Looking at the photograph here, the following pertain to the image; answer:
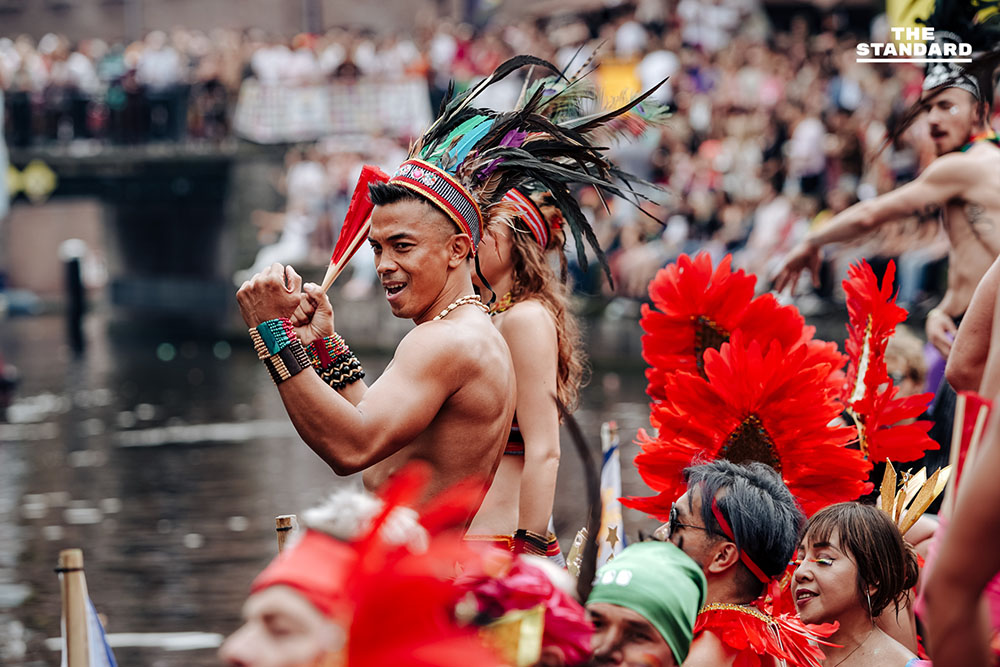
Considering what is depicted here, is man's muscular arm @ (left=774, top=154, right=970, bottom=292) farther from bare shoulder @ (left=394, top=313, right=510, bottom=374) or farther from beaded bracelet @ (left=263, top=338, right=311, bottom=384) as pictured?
beaded bracelet @ (left=263, top=338, right=311, bottom=384)

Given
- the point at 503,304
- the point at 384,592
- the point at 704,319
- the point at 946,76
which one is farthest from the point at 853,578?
the point at 946,76

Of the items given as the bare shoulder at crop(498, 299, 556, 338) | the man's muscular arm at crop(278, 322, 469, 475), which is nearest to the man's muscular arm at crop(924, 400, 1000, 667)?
the man's muscular arm at crop(278, 322, 469, 475)

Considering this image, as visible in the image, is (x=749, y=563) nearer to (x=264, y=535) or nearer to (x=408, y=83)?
(x=264, y=535)

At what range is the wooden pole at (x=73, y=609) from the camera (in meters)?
2.80

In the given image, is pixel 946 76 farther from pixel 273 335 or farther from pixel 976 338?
pixel 273 335

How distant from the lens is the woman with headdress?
12.3 feet

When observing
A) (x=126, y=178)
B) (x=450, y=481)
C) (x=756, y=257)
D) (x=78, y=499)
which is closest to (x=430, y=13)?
(x=126, y=178)

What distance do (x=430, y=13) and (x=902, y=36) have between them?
1234 inches

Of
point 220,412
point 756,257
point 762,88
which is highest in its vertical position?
point 762,88

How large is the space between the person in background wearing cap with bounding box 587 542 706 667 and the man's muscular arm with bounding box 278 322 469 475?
73 cm

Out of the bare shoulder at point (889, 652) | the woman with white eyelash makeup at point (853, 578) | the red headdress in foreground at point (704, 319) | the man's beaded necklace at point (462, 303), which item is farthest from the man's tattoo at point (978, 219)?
the man's beaded necklace at point (462, 303)

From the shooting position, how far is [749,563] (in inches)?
117

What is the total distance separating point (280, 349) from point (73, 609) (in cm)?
66

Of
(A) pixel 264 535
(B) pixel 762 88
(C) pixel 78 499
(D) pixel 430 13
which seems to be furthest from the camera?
(D) pixel 430 13
